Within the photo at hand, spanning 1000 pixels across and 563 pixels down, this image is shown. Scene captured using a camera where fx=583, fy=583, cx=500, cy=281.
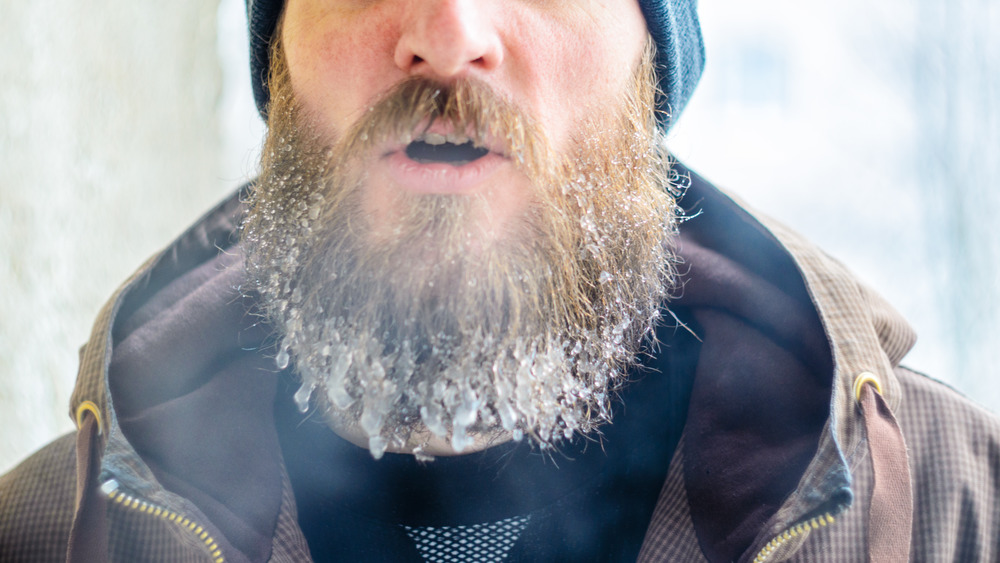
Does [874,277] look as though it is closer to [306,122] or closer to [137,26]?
[306,122]

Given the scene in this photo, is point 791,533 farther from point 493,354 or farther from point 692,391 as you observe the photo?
point 493,354

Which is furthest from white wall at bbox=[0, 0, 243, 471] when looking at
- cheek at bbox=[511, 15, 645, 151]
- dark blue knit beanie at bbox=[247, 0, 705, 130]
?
cheek at bbox=[511, 15, 645, 151]

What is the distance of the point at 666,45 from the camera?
917 mm

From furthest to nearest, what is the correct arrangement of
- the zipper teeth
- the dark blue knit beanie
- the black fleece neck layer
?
1. the dark blue knit beanie
2. the black fleece neck layer
3. the zipper teeth

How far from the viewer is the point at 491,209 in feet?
2.26

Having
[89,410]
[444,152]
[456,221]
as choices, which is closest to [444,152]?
[444,152]

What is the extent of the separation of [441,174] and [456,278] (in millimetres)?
127

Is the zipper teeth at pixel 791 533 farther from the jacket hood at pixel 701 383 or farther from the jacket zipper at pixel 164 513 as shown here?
the jacket zipper at pixel 164 513

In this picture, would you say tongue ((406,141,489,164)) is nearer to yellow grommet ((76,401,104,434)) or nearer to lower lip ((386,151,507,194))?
lower lip ((386,151,507,194))

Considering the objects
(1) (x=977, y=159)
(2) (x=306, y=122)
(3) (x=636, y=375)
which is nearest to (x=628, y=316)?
(3) (x=636, y=375)

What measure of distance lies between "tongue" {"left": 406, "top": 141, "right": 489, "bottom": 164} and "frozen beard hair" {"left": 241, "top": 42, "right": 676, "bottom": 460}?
0.03 m

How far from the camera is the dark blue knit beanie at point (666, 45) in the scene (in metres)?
0.90

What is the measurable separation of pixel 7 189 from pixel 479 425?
134 cm

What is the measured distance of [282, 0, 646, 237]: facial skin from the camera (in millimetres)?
683
